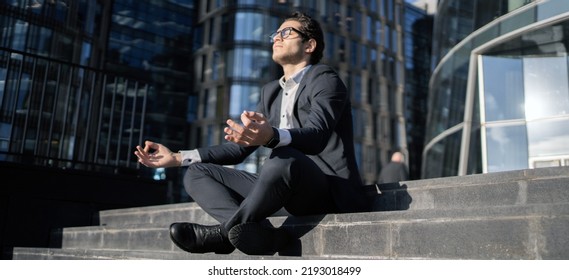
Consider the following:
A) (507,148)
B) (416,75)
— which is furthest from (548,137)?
(416,75)

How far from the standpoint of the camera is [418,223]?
2.23m

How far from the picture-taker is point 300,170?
247 centimetres

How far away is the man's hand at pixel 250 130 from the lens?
222 centimetres

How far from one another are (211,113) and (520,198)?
36258 millimetres

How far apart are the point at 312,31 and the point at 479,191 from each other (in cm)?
132

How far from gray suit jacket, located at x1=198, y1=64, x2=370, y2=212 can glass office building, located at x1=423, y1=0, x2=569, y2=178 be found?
8962mm

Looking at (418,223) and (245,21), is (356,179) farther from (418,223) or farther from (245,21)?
(245,21)

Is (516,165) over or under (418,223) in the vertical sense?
over

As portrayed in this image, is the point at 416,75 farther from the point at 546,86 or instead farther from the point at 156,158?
the point at 156,158

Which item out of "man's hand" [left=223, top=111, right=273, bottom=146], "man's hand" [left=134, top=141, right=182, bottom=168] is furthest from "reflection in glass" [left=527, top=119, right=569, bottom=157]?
"man's hand" [left=223, top=111, right=273, bottom=146]

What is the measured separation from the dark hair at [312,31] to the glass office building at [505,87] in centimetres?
878

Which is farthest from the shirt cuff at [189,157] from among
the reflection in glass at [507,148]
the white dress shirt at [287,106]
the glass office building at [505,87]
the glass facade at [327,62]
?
the glass facade at [327,62]

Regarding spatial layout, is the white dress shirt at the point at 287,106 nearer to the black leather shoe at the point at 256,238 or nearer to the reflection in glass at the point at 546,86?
the black leather shoe at the point at 256,238
